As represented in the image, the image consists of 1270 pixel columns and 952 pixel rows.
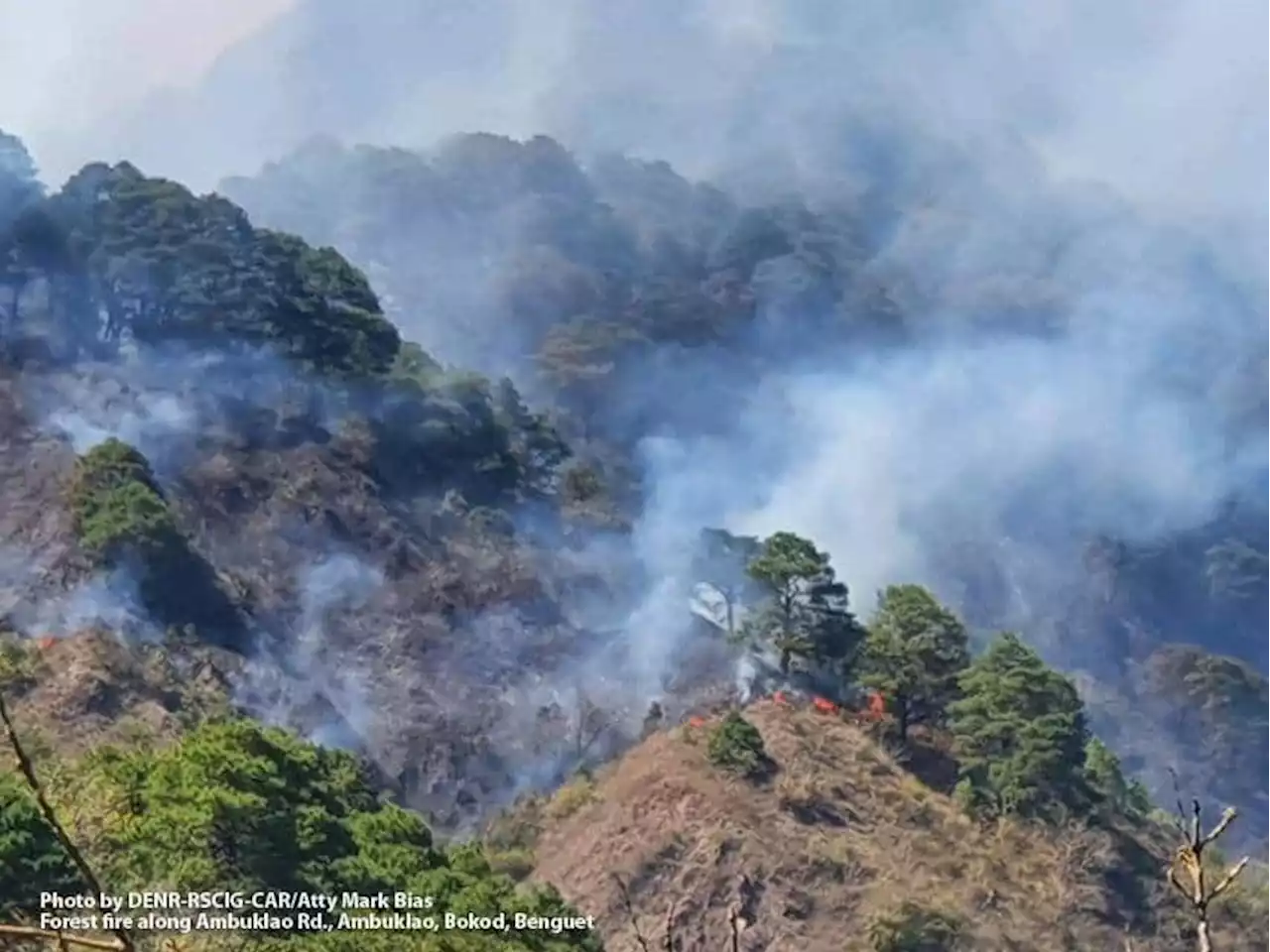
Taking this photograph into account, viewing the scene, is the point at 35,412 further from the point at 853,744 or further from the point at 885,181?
the point at 885,181

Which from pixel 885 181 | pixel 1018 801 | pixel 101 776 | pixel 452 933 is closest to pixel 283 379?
pixel 1018 801

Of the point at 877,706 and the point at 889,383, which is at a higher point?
the point at 889,383

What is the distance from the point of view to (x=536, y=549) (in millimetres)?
53719

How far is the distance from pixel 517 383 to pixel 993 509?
25252mm

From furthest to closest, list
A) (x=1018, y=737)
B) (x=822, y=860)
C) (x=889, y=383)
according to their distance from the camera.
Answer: (x=889, y=383) < (x=1018, y=737) < (x=822, y=860)

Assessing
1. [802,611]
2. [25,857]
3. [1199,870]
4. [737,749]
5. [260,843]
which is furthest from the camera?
[802,611]

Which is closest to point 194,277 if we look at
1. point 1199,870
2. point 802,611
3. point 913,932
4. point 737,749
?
point 802,611

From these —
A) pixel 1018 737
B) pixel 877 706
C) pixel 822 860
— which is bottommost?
pixel 822 860

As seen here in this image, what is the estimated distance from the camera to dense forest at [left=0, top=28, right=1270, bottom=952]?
32.5 metres

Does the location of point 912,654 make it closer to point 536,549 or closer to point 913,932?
point 913,932

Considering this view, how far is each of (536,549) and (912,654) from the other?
1724 centimetres

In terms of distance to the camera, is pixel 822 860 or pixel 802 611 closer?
pixel 822 860

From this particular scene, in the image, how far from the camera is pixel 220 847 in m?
20.0

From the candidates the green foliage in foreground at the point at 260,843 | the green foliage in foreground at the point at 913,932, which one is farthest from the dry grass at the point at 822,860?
the green foliage in foreground at the point at 260,843
